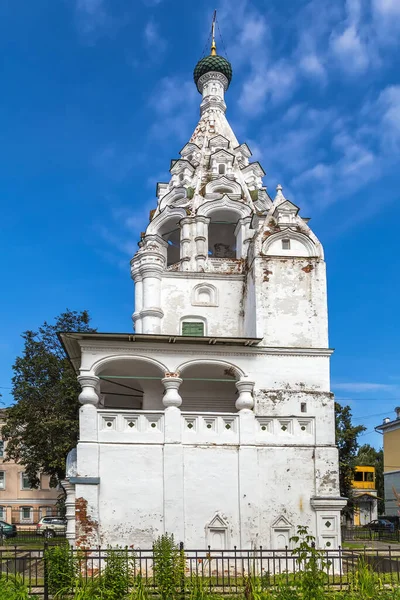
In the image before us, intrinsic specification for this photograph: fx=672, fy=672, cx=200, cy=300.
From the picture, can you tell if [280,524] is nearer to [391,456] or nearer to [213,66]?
[213,66]

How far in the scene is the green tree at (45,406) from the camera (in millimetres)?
28609

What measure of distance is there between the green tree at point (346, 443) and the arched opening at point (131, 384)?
1148cm

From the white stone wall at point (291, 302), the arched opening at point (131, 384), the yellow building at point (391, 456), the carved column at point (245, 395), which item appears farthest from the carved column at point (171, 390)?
the yellow building at point (391, 456)

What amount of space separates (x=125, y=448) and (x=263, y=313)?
5.65 m

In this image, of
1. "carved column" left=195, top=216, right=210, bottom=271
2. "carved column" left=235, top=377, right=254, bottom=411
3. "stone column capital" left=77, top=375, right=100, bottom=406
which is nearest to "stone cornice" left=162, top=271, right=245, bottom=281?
"carved column" left=195, top=216, right=210, bottom=271

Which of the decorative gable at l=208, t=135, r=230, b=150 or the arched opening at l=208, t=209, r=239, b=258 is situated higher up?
the decorative gable at l=208, t=135, r=230, b=150

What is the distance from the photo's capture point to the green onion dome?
1168 inches

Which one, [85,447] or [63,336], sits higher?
[63,336]

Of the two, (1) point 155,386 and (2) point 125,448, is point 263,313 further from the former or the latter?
(2) point 125,448

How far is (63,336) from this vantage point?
59.8 feet

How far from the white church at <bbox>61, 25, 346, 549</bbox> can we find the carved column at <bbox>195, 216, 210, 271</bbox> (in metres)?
1.09

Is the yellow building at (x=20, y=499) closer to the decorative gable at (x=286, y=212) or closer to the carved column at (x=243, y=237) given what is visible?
the carved column at (x=243, y=237)

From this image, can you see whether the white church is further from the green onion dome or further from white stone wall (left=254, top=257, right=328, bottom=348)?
the green onion dome

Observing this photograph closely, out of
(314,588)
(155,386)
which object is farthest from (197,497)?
(314,588)
